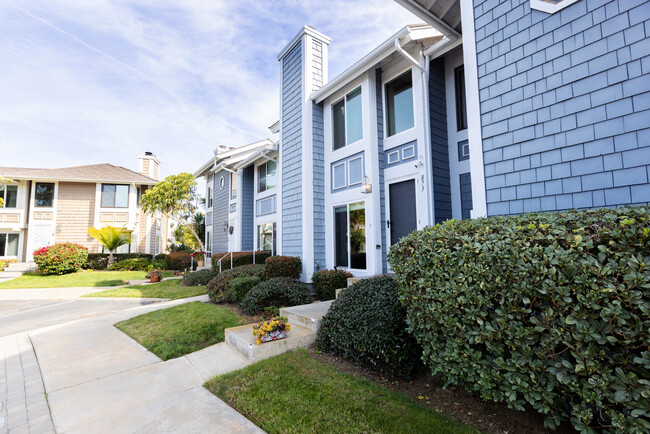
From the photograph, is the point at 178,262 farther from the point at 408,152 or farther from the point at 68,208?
the point at 408,152

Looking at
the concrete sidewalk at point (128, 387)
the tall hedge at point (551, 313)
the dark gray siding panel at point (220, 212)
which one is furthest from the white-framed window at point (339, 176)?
the dark gray siding panel at point (220, 212)

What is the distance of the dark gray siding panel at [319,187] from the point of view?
8.51 meters

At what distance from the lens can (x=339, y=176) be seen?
838cm

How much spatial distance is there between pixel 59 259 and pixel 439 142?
18.5m

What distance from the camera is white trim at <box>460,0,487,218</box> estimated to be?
14.4 ft

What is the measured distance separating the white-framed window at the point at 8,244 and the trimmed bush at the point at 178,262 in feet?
32.8

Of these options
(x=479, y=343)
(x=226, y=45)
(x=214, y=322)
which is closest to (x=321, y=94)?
(x=226, y=45)

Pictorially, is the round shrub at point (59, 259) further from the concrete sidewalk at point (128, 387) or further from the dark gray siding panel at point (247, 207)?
the concrete sidewalk at point (128, 387)

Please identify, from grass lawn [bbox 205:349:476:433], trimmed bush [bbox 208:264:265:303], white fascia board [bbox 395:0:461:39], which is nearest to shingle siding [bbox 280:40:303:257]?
trimmed bush [bbox 208:264:265:303]

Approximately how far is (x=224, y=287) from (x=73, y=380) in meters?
4.10

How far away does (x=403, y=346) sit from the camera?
10.6ft

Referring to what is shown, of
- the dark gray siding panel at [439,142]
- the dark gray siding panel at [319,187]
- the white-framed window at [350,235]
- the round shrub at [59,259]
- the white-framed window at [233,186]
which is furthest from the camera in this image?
the white-framed window at [233,186]

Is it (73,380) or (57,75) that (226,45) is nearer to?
(57,75)

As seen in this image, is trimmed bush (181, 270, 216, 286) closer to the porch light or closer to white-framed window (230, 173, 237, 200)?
white-framed window (230, 173, 237, 200)
